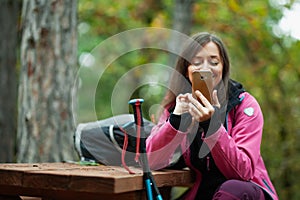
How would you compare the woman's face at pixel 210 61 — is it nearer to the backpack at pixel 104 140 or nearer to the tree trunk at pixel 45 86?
the backpack at pixel 104 140

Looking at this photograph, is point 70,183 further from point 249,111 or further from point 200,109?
point 249,111

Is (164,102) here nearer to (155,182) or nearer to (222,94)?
(222,94)

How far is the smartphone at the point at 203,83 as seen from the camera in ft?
8.20

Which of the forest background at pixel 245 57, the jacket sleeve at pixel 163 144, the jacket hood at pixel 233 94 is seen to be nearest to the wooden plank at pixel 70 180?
the jacket sleeve at pixel 163 144

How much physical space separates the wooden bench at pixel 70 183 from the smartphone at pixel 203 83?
0.45 m

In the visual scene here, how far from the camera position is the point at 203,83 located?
251cm

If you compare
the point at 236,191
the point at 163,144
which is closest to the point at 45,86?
the point at 163,144

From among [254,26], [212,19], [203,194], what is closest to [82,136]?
[203,194]

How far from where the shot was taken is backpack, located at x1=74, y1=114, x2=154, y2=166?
2.96 meters

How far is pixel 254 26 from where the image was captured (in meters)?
8.46

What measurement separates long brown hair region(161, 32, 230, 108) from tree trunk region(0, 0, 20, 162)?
2.92 meters

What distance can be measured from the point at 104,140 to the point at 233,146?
0.83m

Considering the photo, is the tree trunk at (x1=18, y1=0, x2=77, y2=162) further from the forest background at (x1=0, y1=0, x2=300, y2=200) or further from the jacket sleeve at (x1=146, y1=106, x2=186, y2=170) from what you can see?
the jacket sleeve at (x1=146, y1=106, x2=186, y2=170)

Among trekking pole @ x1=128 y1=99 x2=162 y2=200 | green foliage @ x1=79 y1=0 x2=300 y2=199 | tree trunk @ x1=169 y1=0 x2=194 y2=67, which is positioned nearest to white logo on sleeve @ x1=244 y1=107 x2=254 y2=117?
trekking pole @ x1=128 y1=99 x2=162 y2=200
